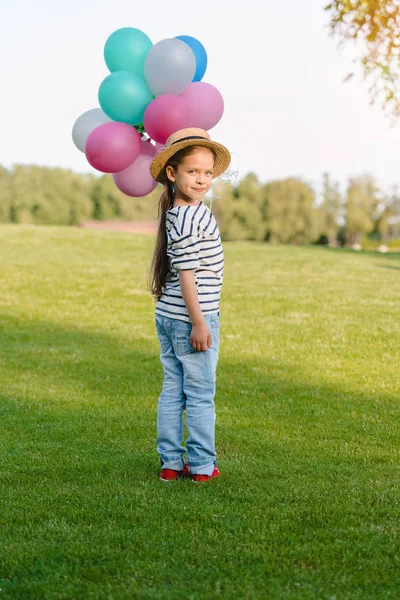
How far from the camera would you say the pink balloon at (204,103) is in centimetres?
521

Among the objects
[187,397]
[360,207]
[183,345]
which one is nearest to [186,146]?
[183,345]

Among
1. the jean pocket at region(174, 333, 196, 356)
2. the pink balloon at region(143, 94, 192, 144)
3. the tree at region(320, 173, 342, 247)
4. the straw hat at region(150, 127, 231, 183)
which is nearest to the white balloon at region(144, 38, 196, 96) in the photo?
the pink balloon at region(143, 94, 192, 144)

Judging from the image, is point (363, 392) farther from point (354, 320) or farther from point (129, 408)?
point (354, 320)

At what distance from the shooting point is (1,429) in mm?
5629

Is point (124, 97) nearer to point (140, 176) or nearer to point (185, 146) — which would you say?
point (140, 176)

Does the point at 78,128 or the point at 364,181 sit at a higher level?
the point at 364,181

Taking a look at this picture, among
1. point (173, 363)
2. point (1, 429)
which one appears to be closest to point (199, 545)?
point (173, 363)

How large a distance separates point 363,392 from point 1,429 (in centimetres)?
323

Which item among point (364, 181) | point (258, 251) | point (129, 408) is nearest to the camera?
point (129, 408)

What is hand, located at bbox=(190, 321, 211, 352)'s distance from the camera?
4121 mm

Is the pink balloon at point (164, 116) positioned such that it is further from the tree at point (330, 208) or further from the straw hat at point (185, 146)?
the tree at point (330, 208)

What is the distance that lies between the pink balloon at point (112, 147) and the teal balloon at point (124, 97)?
4.9 inches

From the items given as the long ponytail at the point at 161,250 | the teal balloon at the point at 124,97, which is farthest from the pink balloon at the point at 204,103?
the long ponytail at the point at 161,250

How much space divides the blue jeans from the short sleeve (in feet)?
1.07
